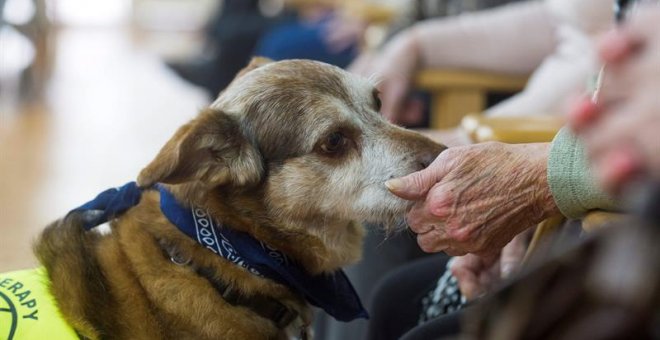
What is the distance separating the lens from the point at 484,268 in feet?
4.52

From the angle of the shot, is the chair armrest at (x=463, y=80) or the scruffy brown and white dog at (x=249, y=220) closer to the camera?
the scruffy brown and white dog at (x=249, y=220)

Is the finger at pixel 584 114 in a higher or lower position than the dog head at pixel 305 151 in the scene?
higher

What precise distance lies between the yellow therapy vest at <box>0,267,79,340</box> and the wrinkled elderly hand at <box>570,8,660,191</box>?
0.73m

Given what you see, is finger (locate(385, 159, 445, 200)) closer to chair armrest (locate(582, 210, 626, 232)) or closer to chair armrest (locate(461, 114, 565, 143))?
chair armrest (locate(582, 210, 626, 232))

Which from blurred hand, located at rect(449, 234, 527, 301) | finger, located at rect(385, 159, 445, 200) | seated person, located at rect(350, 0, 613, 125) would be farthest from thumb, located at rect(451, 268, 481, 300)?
seated person, located at rect(350, 0, 613, 125)

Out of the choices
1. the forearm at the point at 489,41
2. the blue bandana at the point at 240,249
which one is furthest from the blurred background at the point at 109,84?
the blue bandana at the point at 240,249

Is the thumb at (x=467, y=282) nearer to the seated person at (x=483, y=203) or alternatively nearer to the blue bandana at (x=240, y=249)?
the seated person at (x=483, y=203)

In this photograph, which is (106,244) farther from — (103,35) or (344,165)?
(103,35)

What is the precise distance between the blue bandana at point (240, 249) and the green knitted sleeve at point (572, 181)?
39cm

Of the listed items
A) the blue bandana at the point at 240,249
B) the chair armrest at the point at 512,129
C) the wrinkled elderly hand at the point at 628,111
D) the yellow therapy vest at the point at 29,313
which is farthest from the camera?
the chair armrest at the point at 512,129

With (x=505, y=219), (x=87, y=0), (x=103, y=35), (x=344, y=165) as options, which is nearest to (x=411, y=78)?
(x=344, y=165)

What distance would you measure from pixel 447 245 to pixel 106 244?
0.50 metres

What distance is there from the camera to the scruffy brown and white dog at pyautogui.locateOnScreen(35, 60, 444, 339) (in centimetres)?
119

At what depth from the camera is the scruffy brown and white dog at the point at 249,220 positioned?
119 cm
